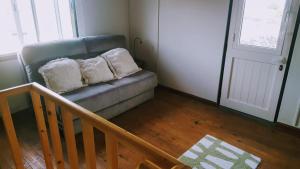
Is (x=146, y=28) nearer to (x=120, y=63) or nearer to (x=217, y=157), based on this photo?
(x=120, y=63)

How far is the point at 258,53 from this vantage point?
277 cm

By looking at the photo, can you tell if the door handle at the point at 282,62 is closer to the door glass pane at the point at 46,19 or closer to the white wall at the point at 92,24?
the white wall at the point at 92,24

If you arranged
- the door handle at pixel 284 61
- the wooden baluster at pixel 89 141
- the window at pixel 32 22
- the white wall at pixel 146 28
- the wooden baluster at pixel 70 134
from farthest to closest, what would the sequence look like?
the white wall at pixel 146 28 → the window at pixel 32 22 → the door handle at pixel 284 61 → the wooden baluster at pixel 70 134 → the wooden baluster at pixel 89 141

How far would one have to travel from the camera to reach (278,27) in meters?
2.56

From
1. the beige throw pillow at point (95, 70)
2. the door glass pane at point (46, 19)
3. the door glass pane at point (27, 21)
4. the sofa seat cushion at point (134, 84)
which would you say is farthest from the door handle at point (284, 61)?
the door glass pane at point (27, 21)

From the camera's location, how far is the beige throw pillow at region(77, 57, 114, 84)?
2.93 metres

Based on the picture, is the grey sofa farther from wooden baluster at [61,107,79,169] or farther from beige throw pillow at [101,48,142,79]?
wooden baluster at [61,107,79,169]

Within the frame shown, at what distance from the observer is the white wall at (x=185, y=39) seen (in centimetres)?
307

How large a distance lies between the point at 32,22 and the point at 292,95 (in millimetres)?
3492

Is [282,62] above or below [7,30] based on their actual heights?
below

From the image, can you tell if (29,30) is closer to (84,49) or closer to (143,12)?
(84,49)

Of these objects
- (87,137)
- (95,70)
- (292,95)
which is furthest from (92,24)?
(292,95)

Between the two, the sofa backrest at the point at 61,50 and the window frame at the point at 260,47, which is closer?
the window frame at the point at 260,47

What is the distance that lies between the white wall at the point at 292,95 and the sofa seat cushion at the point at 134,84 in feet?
5.76
